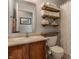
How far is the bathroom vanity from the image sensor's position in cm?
164

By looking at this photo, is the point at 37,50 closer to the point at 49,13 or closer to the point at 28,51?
the point at 28,51

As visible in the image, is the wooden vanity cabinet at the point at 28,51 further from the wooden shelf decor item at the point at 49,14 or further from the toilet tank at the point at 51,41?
the wooden shelf decor item at the point at 49,14

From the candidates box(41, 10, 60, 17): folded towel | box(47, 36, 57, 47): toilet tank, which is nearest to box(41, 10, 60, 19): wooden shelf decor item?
box(41, 10, 60, 17): folded towel

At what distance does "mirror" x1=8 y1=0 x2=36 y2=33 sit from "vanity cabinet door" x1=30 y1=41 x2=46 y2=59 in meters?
0.57

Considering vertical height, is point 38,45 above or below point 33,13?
below

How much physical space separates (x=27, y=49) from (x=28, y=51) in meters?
0.05

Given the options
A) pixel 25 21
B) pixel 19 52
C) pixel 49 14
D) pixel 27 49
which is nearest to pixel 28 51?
pixel 27 49

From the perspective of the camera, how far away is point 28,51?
1.95 metres

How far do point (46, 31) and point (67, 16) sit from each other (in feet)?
2.70
